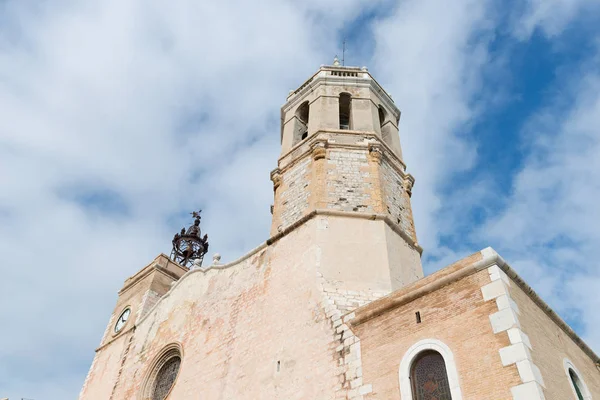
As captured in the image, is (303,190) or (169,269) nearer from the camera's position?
(303,190)

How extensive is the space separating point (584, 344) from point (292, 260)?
20.1 ft

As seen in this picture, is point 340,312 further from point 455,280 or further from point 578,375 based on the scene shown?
point 578,375

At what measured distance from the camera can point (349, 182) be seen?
42.3 ft

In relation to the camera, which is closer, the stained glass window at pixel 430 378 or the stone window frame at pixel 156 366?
the stained glass window at pixel 430 378

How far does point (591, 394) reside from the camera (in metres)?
8.64

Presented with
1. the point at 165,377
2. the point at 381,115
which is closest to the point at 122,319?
the point at 165,377

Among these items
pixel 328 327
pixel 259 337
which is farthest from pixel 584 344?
pixel 259 337

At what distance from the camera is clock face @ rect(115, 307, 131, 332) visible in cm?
1772

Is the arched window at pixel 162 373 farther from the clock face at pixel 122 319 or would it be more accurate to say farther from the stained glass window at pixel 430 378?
the stained glass window at pixel 430 378

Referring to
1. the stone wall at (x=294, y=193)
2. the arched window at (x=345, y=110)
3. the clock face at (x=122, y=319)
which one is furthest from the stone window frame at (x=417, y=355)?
the clock face at (x=122, y=319)

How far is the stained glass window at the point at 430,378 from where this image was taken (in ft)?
23.8

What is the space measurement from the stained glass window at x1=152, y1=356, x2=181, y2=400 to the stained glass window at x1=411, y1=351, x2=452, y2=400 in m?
7.38

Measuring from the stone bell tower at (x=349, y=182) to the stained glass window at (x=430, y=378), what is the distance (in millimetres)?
2809

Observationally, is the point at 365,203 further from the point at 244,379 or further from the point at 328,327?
the point at 244,379
